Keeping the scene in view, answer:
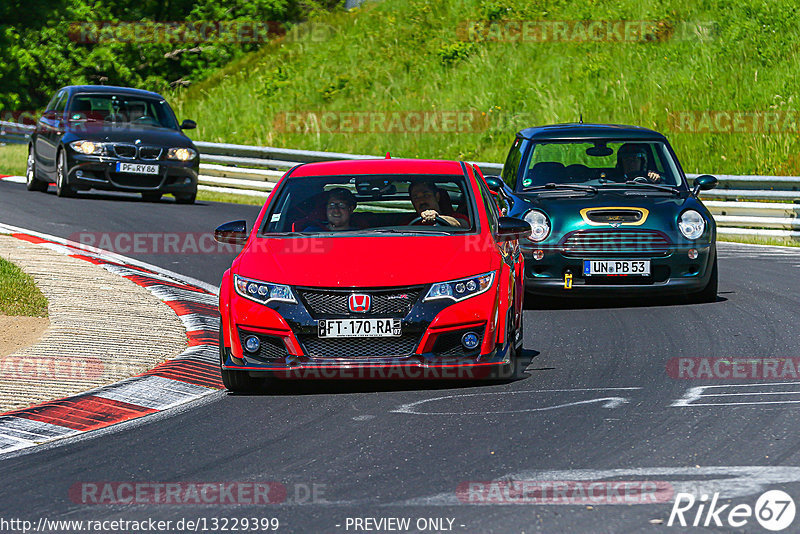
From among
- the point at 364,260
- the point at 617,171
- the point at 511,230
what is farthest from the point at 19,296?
the point at 617,171

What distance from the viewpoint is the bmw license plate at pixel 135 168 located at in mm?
19859

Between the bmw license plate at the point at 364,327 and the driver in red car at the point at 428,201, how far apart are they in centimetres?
143

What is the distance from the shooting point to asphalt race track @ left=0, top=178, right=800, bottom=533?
5.33 metres

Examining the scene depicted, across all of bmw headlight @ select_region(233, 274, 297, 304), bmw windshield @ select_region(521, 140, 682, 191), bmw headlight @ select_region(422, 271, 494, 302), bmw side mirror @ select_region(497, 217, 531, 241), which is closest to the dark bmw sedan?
bmw windshield @ select_region(521, 140, 682, 191)

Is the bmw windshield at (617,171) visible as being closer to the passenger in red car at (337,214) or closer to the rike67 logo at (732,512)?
the passenger in red car at (337,214)

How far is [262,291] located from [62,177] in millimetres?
13497

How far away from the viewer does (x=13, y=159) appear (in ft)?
102

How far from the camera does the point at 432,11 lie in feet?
118

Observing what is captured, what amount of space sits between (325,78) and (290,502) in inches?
1173

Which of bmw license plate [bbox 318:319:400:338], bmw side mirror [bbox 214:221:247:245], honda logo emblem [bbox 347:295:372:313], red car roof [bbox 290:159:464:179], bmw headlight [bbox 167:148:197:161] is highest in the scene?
red car roof [bbox 290:159:464:179]

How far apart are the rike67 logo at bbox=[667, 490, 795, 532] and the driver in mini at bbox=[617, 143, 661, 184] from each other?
739 centimetres

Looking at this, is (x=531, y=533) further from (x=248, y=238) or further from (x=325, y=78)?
(x=325, y=78)

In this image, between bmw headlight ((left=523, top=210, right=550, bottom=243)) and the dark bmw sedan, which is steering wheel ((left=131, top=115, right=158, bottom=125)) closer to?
the dark bmw sedan

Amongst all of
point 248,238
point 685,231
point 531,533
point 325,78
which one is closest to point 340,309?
point 248,238
